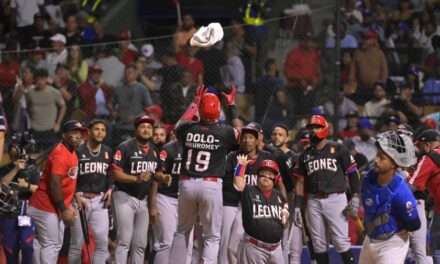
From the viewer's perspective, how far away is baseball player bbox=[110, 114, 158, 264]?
13141mm

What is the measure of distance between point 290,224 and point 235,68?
3.49m

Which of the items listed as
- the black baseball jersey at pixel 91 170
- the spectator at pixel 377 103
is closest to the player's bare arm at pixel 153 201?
the black baseball jersey at pixel 91 170

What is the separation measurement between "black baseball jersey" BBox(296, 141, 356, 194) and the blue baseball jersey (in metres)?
3.27

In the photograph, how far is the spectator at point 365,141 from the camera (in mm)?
16031

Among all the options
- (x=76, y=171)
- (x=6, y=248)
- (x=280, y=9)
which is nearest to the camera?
(x=76, y=171)

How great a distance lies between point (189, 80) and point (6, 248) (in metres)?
3.84

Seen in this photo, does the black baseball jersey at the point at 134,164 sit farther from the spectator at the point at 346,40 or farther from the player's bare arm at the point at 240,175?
the spectator at the point at 346,40

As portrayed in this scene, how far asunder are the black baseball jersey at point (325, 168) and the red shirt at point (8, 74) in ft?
16.3

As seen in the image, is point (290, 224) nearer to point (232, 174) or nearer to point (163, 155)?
point (232, 174)

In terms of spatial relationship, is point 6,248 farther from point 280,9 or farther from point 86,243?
point 280,9

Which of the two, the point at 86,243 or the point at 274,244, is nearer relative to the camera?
the point at 274,244

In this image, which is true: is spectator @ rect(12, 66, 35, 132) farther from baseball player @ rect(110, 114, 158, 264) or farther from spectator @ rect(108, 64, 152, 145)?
baseball player @ rect(110, 114, 158, 264)

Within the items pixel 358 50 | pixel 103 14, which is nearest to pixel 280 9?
pixel 358 50

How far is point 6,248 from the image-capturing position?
45.6 ft
